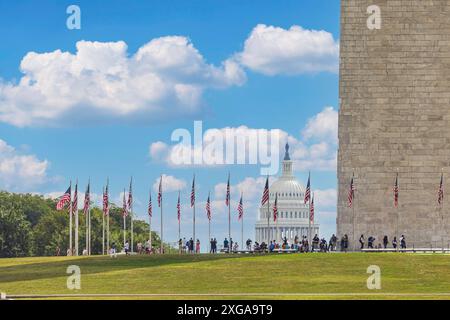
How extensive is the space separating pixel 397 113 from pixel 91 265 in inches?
1152

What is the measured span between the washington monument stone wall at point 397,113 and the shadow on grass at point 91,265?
56.2 ft

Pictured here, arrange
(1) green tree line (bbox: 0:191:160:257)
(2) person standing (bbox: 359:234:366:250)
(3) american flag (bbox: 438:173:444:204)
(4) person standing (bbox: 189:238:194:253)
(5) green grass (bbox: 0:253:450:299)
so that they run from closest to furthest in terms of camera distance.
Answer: (5) green grass (bbox: 0:253:450:299), (3) american flag (bbox: 438:173:444:204), (2) person standing (bbox: 359:234:366:250), (4) person standing (bbox: 189:238:194:253), (1) green tree line (bbox: 0:191:160:257)

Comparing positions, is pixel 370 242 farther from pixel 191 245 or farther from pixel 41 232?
pixel 41 232

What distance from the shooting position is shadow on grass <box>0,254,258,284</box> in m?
74.6

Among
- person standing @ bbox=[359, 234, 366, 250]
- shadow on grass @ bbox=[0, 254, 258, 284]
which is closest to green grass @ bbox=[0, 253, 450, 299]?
shadow on grass @ bbox=[0, 254, 258, 284]

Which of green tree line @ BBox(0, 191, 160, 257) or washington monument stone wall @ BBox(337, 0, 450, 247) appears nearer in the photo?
washington monument stone wall @ BBox(337, 0, 450, 247)

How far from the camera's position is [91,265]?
8019cm

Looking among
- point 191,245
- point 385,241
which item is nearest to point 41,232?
point 191,245

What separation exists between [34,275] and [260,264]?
13.6 metres

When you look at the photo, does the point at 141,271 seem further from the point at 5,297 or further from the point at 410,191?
the point at 410,191

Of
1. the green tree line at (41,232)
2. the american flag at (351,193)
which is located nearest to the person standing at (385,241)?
the american flag at (351,193)

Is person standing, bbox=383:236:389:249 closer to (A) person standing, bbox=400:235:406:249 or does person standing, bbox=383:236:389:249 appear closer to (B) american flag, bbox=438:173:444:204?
(A) person standing, bbox=400:235:406:249

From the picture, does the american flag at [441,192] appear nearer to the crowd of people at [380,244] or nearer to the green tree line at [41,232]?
the crowd of people at [380,244]

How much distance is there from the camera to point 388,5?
96750 mm
